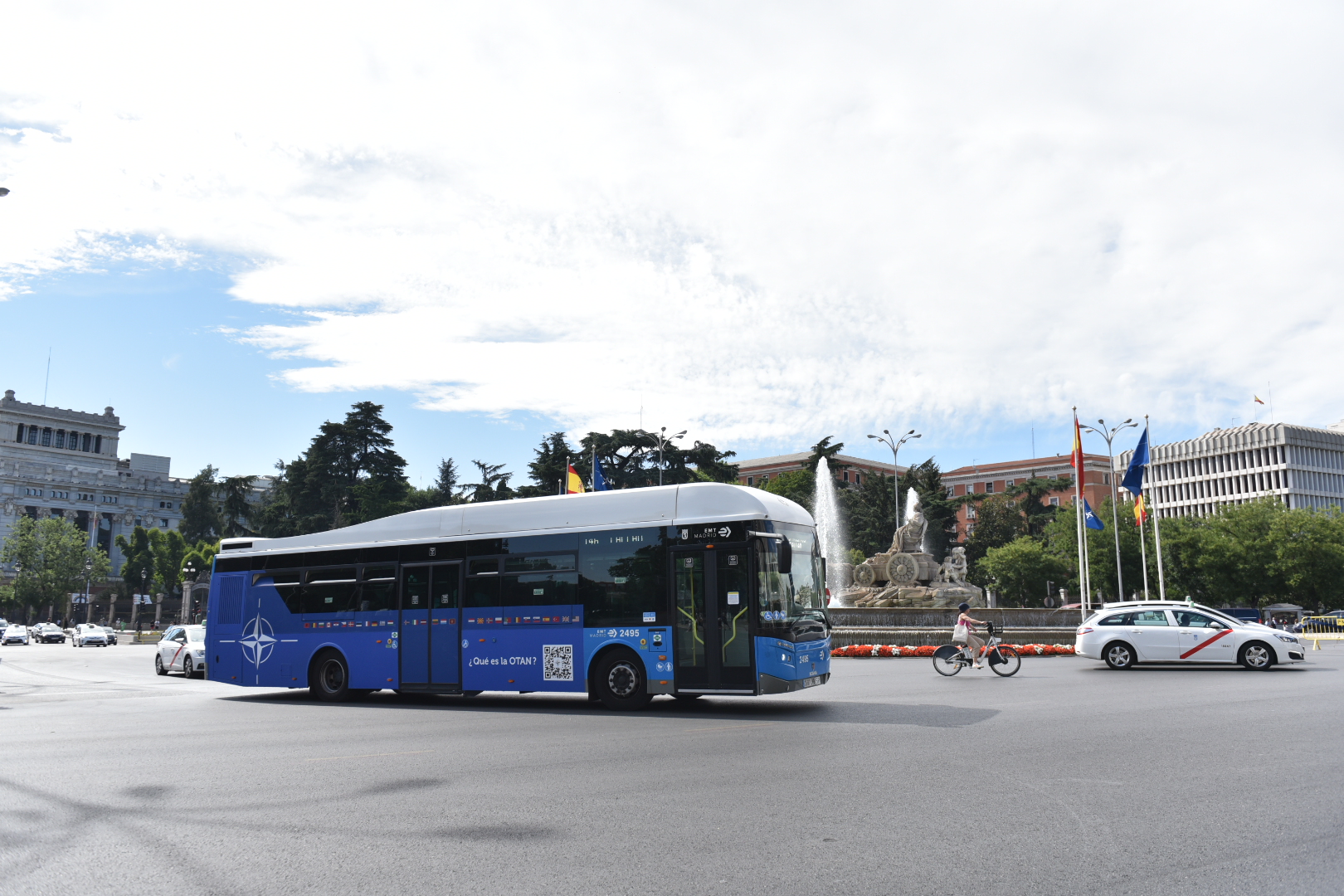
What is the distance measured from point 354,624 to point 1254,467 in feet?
405

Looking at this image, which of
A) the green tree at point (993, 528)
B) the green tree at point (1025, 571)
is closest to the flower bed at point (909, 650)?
the green tree at point (1025, 571)

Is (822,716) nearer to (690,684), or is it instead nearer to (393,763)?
(690,684)

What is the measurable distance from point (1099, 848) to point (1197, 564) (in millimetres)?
66841

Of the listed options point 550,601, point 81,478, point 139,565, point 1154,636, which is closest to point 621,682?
point 550,601

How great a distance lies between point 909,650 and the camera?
27719mm

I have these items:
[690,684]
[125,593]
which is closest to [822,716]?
[690,684]

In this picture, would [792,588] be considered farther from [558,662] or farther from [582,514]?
[558,662]

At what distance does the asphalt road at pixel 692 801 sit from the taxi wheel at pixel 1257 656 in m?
7.24

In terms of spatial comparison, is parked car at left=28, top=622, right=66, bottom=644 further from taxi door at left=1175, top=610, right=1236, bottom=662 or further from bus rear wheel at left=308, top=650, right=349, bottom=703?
taxi door at left=1175, top=610, right=1236, bottom=662

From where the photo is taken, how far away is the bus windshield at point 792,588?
1313cm

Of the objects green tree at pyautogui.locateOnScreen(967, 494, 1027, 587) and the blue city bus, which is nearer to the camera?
the blue city bus

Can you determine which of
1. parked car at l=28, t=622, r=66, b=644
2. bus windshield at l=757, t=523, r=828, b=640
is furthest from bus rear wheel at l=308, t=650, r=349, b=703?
parked car at l=28, t=622, r=66, b=644

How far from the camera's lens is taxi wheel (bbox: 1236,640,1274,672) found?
67.3ft

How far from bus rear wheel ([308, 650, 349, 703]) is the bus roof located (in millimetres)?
1909
